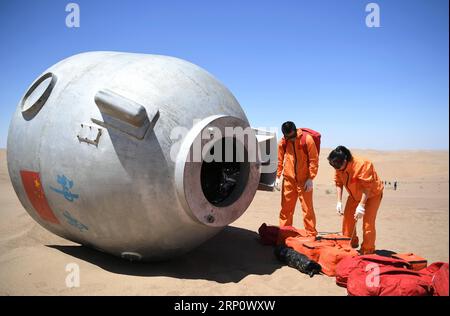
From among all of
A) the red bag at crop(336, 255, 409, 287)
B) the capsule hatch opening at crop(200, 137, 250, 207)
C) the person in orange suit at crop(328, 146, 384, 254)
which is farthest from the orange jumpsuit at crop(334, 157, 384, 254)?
the capsule hatch opening at crop(200, 137, 250, 207)

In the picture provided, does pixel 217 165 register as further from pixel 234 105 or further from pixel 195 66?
pixel 195 66

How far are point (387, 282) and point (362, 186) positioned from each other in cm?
183

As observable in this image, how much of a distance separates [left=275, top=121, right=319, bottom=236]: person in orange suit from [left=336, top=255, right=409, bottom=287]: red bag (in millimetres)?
1464

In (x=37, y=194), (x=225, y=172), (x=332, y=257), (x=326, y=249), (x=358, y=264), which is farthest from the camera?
(x=225, y=172)

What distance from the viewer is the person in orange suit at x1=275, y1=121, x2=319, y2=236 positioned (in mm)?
5676

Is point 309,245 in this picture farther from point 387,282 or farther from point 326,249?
point 387,282

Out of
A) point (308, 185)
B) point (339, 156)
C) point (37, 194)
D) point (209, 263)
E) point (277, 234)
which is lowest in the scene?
point (209, 263)

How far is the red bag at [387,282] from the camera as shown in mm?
3475

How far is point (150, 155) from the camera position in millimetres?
3641

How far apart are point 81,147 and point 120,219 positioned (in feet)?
2.93

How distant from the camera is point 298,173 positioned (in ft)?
19.1

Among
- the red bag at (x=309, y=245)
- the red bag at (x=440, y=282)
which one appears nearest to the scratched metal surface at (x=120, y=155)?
the red bag at (x=309, y=245)

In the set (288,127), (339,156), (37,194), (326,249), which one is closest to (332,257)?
(326,249)

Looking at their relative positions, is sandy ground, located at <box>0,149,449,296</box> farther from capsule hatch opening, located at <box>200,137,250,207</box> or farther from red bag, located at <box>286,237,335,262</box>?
capsule hatch opening, located at <box>200,137,250,207</box>
